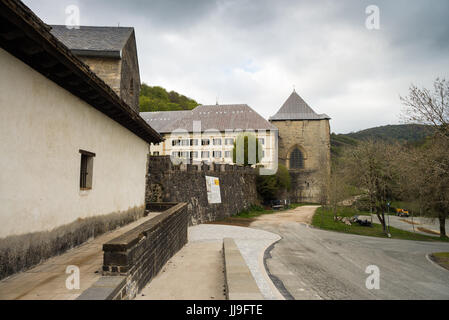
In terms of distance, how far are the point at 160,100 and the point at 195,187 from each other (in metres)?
53.5

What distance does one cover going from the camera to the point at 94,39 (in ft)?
41.0

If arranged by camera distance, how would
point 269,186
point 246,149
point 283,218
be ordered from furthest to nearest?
point 246,149, point 269,186, point 283,218

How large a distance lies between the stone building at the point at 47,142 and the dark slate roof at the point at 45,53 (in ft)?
0.03

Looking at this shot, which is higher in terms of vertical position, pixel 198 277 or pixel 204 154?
pixel 204 154

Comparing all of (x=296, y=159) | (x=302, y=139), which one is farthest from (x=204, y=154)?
(x=302, y=139)

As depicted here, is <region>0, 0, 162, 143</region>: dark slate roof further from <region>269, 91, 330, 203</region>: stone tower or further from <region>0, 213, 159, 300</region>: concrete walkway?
<region>269, 91, 330, 203</region>: stone tower

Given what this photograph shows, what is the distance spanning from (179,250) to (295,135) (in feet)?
145

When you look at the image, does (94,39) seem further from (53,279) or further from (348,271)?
(348,271)

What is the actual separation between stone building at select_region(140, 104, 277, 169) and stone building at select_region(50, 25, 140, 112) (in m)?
29.8

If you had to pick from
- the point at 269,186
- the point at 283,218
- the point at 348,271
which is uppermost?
the point at 269,186

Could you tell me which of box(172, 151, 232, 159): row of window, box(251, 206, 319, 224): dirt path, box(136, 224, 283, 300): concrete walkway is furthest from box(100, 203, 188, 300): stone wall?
box(172, 151, 232, 159): row of window

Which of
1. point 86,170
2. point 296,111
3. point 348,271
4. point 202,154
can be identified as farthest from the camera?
point 296,111

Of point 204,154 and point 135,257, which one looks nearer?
point 135,257
